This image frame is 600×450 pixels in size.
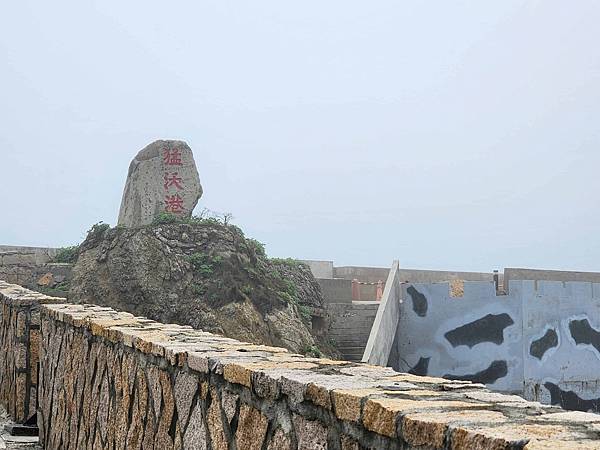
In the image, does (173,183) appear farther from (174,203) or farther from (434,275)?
(434,275)

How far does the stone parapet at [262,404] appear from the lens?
1.85 m

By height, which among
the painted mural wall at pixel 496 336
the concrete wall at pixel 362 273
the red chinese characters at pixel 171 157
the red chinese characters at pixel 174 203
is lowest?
the painted mural wall at pixel 496 336

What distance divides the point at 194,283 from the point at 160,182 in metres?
2.58

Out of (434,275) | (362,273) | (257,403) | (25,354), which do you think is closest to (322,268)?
(362,273)

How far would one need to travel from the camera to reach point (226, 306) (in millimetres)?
15258

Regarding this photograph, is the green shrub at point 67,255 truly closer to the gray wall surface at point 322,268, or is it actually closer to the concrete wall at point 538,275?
the gray wall surface at point 322,268

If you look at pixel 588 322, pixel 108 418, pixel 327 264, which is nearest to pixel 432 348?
pixel 588 322

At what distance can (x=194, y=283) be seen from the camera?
15.5 meters

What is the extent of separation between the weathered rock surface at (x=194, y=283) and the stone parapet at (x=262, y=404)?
9658mm

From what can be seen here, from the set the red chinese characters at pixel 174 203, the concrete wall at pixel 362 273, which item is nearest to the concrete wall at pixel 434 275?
the concrete wall at pixel 362 273

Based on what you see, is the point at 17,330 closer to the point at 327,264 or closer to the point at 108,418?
the point at 108,418

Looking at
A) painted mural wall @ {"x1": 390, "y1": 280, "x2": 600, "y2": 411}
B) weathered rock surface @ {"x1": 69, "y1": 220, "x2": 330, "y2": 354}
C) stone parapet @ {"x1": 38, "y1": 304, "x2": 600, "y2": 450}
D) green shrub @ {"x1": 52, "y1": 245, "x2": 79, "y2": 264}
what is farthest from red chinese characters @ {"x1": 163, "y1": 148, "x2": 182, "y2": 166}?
stone parapet @ {"x1": 38, "y1": 304, "x2": 600, "y2": 450}

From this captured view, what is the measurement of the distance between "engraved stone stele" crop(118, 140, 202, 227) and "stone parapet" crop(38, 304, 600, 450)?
38.3 ft

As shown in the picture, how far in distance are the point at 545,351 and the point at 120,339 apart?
49.6 feet
